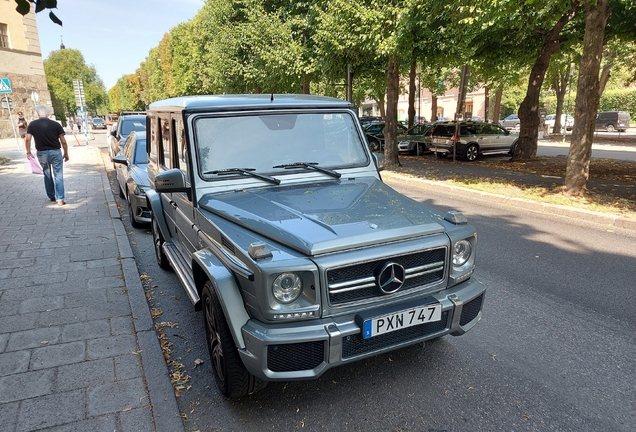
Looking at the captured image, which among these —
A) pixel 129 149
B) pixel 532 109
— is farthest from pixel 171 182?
pixel 532 109

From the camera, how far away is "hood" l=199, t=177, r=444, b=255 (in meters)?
2.56

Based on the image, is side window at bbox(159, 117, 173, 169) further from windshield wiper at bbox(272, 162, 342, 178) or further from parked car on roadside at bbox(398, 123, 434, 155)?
parked car on roadside at bbox(398, 123, 434, 155)

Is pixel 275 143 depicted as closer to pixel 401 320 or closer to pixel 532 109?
pixel 401 320

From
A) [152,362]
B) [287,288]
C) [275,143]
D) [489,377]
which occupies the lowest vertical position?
[489,377]

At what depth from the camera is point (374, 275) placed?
2.61 metres

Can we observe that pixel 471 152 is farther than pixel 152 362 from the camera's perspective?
Yes

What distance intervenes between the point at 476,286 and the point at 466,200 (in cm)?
724

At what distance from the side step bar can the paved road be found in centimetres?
48

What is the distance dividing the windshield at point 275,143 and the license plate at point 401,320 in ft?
5.19

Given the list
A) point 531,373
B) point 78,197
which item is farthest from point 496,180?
point 78,197

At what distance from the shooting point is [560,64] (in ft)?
79.1

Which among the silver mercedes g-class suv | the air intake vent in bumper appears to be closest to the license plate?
the silver mercedes g-class suv

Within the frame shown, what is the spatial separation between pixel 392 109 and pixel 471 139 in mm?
4426

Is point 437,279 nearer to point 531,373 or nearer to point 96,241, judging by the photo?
point 531,373
